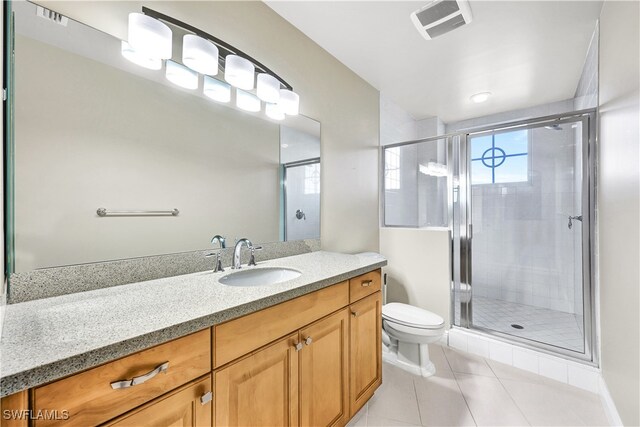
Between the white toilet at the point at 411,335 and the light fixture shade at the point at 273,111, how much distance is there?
5.36ft

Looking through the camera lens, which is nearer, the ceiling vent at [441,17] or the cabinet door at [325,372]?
the cabinet door at [325,372]

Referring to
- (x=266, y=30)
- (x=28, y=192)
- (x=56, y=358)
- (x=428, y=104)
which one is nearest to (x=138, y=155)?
(x=28, y=192)

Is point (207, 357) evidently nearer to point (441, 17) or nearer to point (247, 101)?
point (247, 101)

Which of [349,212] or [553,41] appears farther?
[349,212]

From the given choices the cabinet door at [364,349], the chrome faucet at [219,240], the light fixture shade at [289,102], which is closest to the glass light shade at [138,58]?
the light fixture shade at [289,102]

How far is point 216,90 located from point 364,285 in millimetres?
1338

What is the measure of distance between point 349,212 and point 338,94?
3.33 feet

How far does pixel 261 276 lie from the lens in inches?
57.2

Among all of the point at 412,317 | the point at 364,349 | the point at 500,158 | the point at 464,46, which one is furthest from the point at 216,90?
the point at 500,158

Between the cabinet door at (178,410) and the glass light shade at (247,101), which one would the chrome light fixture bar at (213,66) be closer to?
the glass light shade at (247,101)

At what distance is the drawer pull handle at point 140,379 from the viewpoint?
2.00 feet

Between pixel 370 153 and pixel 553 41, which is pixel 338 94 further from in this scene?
pixel 553 41

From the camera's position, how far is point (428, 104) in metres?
3.07

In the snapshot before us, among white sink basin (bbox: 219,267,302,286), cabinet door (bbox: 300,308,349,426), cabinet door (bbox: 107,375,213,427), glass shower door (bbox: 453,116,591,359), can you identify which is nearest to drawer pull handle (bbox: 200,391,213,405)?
cabinet door (bbox: 107,375,213,427)
